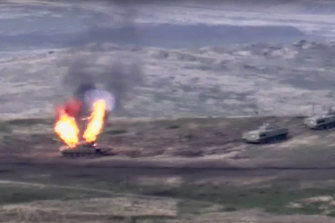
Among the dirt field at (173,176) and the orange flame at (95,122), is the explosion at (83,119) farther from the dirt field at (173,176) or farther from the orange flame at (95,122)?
the dirt field at (173,176)

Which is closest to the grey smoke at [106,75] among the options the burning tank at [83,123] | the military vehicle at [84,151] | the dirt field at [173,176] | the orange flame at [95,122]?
the burning tank at [83,123]

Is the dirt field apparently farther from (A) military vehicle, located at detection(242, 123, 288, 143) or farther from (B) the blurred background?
(B) the blurred background

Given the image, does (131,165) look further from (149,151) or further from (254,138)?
(254,138)

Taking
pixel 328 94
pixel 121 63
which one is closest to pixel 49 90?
pixel 121 63

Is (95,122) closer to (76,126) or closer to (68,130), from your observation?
(76,126)

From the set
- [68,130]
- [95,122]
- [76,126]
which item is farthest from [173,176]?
[95,122]

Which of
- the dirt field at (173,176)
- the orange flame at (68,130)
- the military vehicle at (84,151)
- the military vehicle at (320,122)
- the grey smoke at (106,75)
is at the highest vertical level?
the grey smoke at (106,75)
